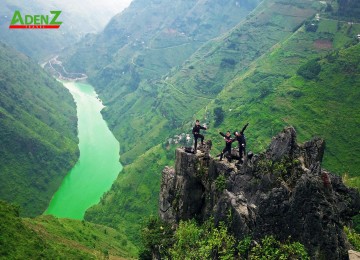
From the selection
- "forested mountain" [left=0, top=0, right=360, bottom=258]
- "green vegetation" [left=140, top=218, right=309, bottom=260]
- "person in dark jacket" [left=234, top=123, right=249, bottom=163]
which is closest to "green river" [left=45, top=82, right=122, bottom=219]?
"forested mountain" [left=0, top=0, right=360, bottom=258]

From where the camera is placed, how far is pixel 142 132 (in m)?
194

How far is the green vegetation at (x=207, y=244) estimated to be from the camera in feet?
85.9

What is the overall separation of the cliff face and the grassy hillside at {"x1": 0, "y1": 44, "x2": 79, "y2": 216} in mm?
102105

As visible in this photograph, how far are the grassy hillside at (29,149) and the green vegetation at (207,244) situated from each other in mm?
98710

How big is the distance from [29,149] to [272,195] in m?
148

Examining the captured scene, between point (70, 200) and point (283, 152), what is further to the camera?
point (70, 200)

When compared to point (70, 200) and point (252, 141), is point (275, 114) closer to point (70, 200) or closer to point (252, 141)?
point (252, 141)

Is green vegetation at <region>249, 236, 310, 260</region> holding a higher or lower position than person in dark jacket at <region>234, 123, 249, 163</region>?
lower

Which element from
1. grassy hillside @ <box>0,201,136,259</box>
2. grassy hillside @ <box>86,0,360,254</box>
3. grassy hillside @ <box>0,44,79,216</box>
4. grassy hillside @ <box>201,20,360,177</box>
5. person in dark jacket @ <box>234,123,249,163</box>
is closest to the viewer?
person in dark jacket @ <box>234,123,249,163</box>

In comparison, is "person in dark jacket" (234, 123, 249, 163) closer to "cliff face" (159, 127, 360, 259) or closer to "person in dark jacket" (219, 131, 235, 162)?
"person in dark jacket" (219, 131, 235, 162)

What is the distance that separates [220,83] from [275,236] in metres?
172

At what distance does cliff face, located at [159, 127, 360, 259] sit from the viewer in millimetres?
26266

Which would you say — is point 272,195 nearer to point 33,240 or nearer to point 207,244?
point 207,244

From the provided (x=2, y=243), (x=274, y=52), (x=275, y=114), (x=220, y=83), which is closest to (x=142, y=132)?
(x=220, y=83)
